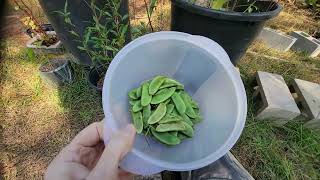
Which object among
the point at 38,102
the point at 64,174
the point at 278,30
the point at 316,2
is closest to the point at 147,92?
the point at 64,174

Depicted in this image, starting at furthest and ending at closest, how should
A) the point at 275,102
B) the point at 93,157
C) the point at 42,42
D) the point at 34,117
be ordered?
the point at 42,42
the point at 34,117
the point at 275,102
the point at 93,157

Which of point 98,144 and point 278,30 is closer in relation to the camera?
point 98,144

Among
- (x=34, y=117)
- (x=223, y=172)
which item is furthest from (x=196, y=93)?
(x=34, y=117)

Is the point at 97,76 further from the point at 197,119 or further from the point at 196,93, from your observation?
the point at 197,119

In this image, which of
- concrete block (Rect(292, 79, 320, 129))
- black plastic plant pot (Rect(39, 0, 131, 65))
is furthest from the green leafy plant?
concrete block (Rect(292, 79, 320, 129))

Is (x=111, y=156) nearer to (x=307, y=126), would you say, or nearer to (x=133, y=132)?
(x=133, y=132)

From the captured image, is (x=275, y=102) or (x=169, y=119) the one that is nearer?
(x=169, y=119)

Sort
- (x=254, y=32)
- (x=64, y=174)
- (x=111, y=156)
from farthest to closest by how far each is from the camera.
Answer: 1. (x=254, y=32)
2. (x=64, y=174)
3. (x=111, y=156)
